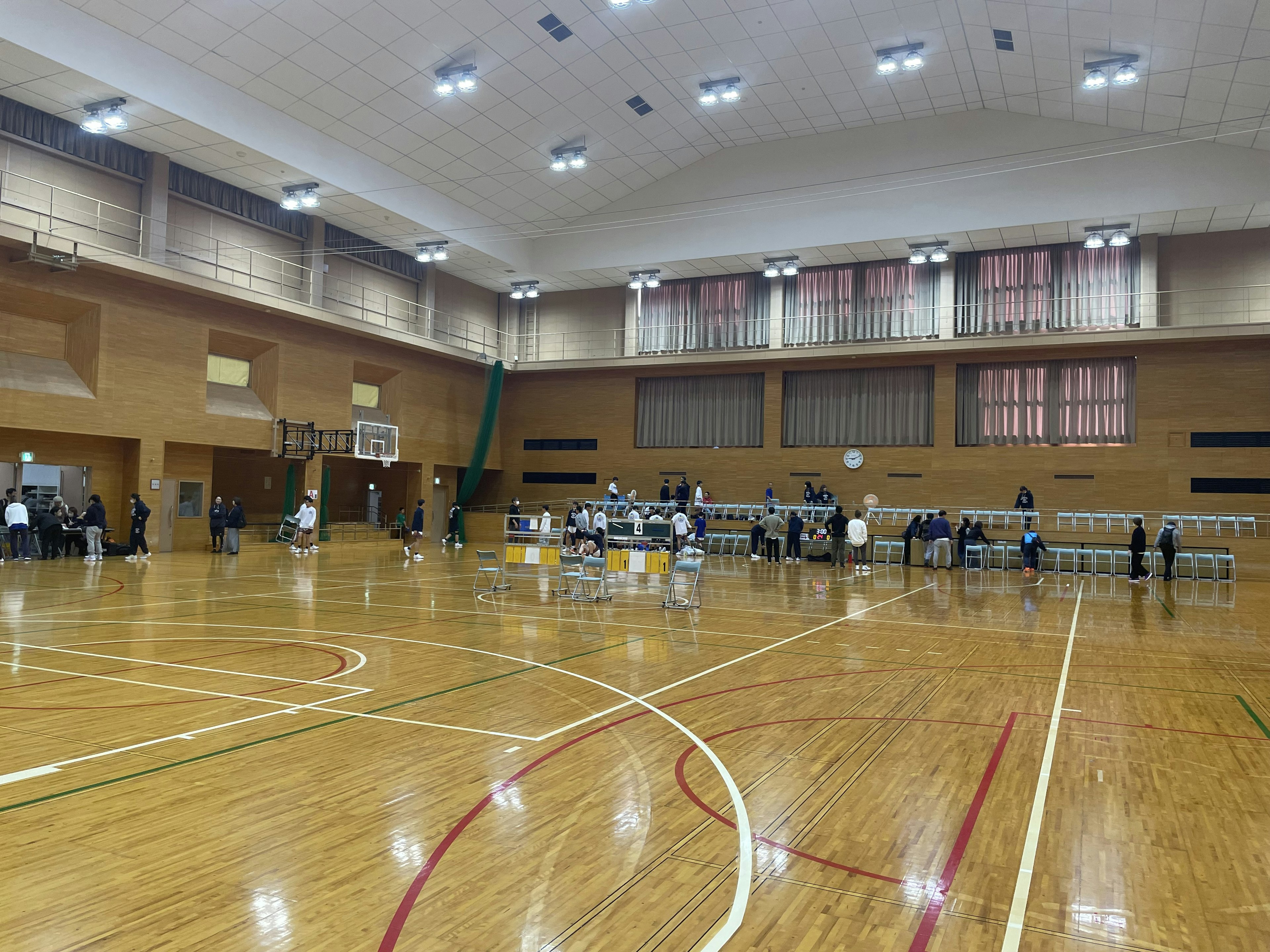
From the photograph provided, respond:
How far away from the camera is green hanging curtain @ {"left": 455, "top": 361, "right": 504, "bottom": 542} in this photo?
30281 mm

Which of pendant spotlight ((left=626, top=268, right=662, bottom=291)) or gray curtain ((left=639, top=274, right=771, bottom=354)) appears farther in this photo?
gray curtain ((left=639, top=274, right=771, bottom=354))

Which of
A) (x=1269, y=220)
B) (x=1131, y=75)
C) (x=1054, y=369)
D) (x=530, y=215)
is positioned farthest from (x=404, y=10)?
(x=1269, y=220)

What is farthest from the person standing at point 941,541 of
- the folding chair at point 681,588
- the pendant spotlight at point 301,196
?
the pendant spotlight at point 301,196

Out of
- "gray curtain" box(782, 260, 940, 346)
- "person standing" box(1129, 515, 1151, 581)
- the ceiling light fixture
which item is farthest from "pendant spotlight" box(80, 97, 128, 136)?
"person standing" box(1129, 515, 1151, 581)

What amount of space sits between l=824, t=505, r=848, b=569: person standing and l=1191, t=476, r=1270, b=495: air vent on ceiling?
10130mm

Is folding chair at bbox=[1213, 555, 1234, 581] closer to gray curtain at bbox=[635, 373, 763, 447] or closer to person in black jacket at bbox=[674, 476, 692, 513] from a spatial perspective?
gray curtain at bbox=[635, 373, 763, 447]

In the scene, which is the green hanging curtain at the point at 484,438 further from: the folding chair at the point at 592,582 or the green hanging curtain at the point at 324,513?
the folding chair at the point at 592,582

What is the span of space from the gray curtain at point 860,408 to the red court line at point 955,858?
22671 mm

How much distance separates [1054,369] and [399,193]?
20.0 metres

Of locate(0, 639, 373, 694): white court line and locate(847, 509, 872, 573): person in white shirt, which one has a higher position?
locate(847, 509, 872, 573): person in white shirt

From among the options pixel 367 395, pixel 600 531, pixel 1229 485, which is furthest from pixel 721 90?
pixel 1229 485

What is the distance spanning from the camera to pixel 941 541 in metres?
21.8

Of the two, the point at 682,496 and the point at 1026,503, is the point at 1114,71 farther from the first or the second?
the point at 682,496

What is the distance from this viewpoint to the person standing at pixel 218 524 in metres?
21.1
